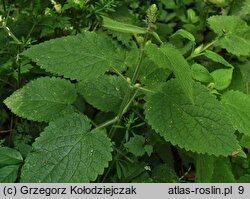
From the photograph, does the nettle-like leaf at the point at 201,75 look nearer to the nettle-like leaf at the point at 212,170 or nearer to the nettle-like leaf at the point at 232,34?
the nettle-like leaf at the point at 232,34

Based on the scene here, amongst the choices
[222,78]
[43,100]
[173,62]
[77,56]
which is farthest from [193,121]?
[43,100]

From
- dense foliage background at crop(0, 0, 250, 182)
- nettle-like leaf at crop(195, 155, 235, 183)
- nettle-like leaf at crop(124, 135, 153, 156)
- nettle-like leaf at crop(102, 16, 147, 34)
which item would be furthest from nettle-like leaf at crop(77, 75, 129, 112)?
nettle-like leaf at crop(195, 155, 235, 183)

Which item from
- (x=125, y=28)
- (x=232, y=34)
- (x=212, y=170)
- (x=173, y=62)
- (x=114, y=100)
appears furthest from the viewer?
(x=232, y=34)

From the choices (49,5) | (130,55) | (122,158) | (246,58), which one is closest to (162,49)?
(130,55)

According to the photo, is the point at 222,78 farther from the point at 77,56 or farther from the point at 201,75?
the point at 77,56

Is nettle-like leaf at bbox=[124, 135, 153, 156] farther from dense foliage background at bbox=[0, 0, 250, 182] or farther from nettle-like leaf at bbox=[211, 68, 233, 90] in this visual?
nettle-like leaf at bbox=[211, 68, 233, 90]
